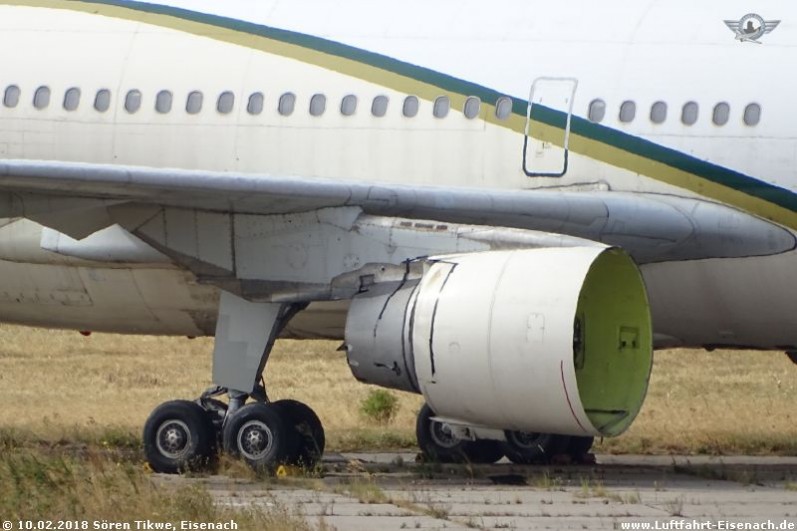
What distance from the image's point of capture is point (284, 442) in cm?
1517

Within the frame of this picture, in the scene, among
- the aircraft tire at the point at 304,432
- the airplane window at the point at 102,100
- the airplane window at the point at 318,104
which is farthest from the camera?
the airplane window at the point at 102,100

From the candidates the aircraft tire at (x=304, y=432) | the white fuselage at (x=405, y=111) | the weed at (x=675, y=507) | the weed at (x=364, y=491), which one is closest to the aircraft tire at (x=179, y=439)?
the aircraft tire at (x=304, y=432)

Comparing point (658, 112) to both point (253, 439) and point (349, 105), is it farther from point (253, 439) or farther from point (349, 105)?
point (253, 439)

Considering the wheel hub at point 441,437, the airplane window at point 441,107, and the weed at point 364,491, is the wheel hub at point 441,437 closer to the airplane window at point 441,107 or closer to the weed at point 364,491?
the weed at point 364,491

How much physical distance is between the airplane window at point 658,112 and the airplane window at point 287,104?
3.39 metres

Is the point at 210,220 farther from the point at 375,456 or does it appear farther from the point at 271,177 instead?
the point at 375,456

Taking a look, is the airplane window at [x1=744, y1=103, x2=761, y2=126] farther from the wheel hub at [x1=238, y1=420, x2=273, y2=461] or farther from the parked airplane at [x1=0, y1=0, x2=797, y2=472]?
the wheel hub at [x1=238, y1=420, x2=273, y2=461]

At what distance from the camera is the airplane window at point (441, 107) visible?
1559cm

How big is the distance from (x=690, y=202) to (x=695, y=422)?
26.2 ft

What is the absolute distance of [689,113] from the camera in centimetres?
1470

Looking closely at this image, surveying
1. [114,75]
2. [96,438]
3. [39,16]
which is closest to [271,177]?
[114,75]

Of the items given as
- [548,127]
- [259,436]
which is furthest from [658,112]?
[259,436]

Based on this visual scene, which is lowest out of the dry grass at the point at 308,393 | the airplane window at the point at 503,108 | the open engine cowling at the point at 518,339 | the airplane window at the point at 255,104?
the dry grass at the point at 308,393

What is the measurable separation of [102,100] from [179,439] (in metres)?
3.42
